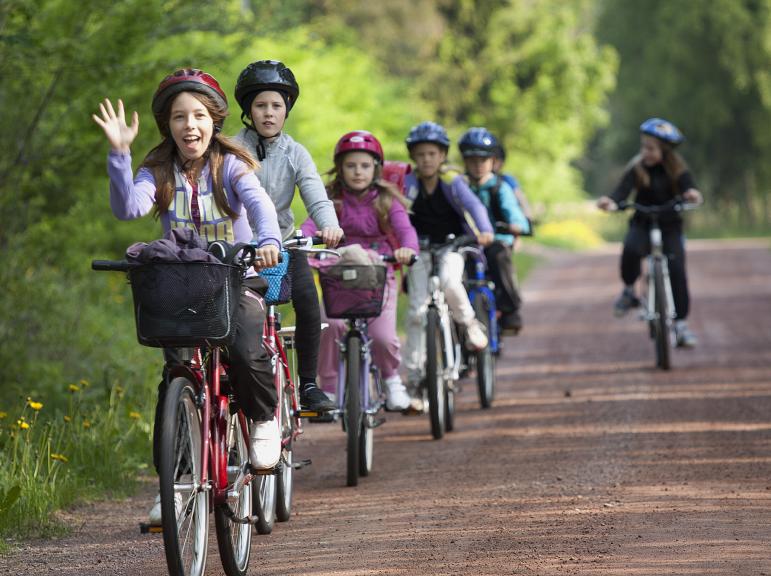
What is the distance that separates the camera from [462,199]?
10.4 m

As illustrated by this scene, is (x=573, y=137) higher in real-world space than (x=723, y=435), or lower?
higher

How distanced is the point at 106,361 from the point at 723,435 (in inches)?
213

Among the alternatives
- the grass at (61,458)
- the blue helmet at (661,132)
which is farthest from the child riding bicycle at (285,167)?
the blue helmet at (661,132)

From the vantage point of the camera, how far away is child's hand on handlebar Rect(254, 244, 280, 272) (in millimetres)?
5695

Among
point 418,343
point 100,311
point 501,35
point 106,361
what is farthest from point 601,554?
point 501,35

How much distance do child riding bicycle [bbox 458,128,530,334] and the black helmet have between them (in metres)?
4.61

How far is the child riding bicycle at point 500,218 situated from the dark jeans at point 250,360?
6035 mm

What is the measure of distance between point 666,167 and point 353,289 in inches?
228

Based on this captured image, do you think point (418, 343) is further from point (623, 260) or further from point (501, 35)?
point (501, 35)

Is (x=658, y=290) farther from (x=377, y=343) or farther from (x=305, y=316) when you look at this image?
(x=305, y=316)

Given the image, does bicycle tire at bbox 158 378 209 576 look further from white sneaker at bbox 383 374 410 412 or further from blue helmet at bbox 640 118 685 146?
blue helmet at bbox 640 118 685 146

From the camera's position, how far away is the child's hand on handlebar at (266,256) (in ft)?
18.7

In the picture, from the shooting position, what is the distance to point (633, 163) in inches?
524

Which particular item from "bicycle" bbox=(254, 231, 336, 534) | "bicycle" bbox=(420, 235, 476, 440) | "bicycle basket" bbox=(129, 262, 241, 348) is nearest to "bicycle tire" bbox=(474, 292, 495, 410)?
"bicycle" bbox=(420, 235, 476, 440)
